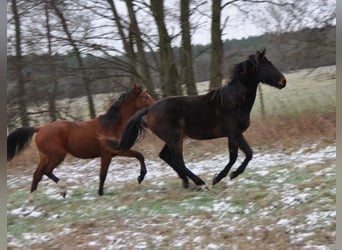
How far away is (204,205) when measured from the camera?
5730 mm

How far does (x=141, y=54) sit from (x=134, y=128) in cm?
588

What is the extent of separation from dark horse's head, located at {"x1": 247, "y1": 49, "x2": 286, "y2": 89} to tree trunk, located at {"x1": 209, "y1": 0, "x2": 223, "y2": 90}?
16.6 feet

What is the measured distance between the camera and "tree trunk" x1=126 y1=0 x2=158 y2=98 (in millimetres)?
11781

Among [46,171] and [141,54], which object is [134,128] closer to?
[46,171]

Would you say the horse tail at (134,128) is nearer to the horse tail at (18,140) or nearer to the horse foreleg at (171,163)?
the horse foreleg at (171,163)

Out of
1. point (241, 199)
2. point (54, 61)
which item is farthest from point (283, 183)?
point (54, 61)

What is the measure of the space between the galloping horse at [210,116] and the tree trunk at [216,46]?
4909mm

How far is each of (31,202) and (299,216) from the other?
3.70 meters

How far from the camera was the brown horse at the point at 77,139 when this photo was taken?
6.81m

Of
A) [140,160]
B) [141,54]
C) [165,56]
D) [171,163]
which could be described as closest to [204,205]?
[171,163]

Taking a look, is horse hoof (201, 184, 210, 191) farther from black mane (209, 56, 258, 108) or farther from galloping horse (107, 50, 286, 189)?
black mane (209, 56, 258, 108)

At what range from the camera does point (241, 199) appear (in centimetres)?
571

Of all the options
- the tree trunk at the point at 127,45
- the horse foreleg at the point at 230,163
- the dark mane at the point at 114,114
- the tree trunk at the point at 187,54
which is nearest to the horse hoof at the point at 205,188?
the horse foreleg at the point at 230,163

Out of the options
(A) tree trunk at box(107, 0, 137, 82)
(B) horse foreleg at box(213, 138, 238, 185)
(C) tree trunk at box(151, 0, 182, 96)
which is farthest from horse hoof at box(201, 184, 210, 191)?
(A) tree trunk at box(107, 0, 137, 82)
